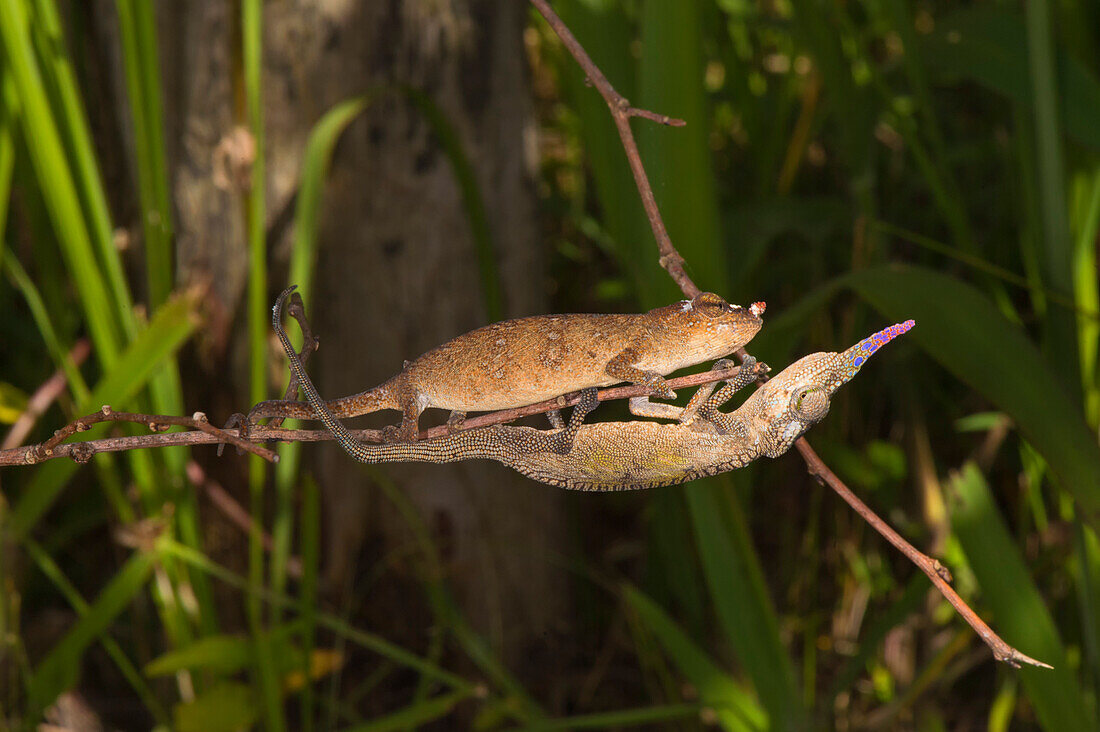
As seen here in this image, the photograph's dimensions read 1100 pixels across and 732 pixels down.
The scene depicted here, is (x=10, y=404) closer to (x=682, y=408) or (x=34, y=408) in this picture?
(x=34, y=408)

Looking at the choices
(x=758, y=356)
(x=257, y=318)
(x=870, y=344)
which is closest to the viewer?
(x=870, y=344)

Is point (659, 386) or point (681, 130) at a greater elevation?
point (681, 130)

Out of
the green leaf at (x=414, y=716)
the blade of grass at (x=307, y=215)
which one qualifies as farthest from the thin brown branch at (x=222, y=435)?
the green leaf at (x=414, y=716)

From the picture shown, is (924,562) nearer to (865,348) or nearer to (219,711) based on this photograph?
(865,348)

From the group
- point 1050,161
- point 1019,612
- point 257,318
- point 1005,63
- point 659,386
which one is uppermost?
point 1005,63

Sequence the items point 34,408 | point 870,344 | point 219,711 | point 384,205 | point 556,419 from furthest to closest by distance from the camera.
→ point 384,205 < point 34,408 < point 219,711 < point 556,419 < point 870,344

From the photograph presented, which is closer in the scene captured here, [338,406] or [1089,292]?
[338,406]

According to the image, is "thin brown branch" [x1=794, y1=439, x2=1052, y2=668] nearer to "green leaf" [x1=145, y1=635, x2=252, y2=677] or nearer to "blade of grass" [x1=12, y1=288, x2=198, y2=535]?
"blade of grass" [x1=12, y1=288, x2=198, y2=535]

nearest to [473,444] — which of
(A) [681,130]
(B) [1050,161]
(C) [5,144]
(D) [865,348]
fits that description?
(D) [865,348]
